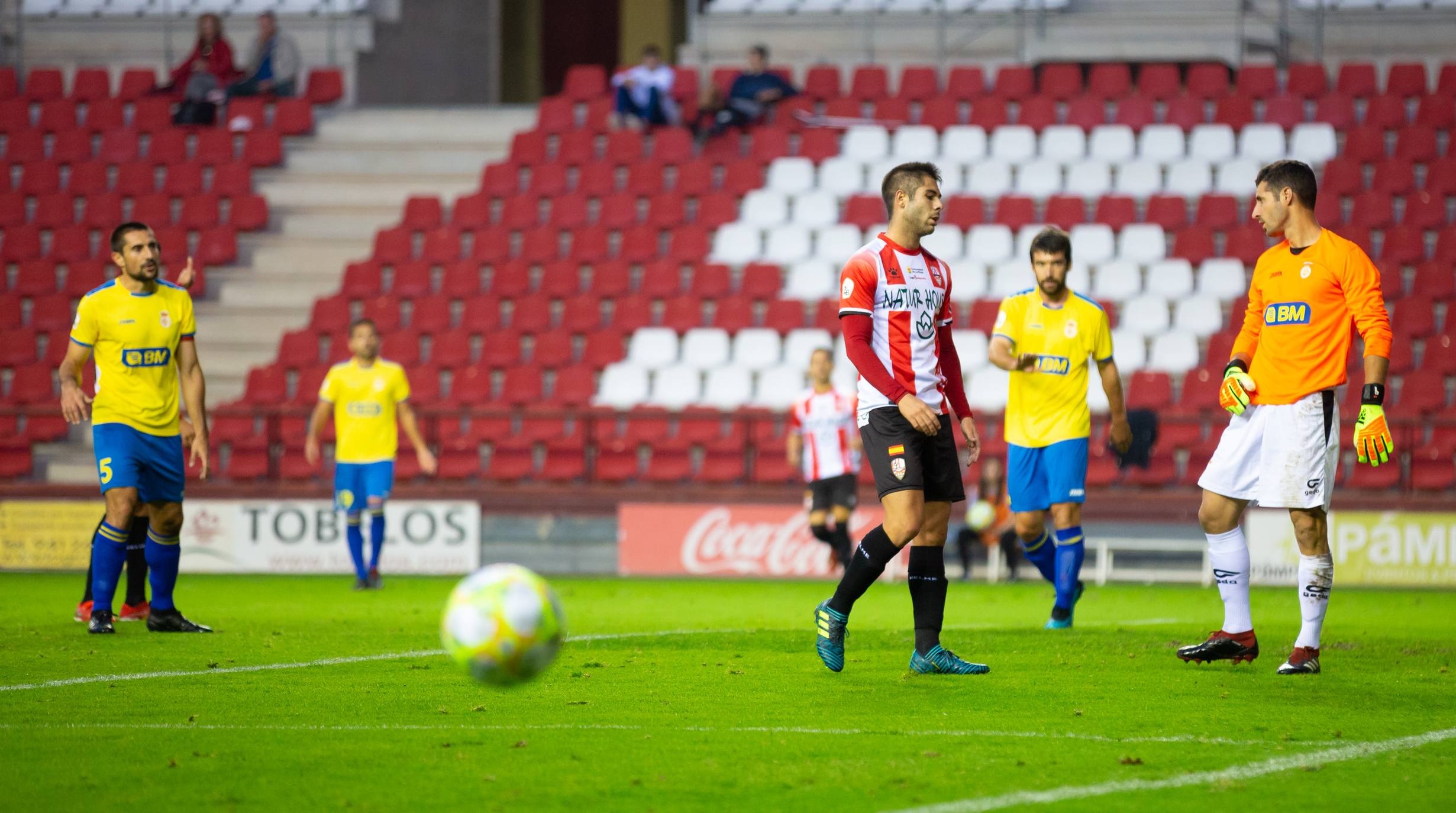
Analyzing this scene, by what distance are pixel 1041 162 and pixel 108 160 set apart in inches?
537

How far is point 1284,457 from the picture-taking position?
739 cm

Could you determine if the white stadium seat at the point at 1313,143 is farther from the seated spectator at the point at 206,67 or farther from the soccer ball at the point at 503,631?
the soccer ball at the point at 503,631

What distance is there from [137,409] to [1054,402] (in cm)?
549

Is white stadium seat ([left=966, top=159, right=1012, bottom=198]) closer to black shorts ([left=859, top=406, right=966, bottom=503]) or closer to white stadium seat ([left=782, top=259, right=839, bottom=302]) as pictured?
white stadium seat ([left=782, top=259, right=839, bottom=302])

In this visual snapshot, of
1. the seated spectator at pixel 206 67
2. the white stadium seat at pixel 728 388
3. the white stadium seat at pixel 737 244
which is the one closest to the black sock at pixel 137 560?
the white stadium seat at pixel 728 388

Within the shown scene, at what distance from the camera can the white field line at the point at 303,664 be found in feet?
23.3

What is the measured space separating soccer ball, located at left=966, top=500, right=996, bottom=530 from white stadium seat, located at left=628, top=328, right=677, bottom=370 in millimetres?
4559

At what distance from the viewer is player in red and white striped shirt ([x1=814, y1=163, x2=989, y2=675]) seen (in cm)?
709

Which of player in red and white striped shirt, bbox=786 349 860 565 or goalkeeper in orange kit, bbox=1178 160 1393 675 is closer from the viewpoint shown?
goalkeeper in orange kit, bbox=1178 160 1393 675

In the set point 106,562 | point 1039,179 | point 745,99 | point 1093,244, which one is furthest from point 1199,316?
point 106,562

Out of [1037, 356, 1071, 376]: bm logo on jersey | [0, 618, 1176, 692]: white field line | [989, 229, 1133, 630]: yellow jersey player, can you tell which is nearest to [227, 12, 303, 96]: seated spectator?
[0, 618, 1176, 692]: white field line

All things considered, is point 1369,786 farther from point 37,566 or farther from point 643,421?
point 37,566

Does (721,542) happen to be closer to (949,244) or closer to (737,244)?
(737,244)

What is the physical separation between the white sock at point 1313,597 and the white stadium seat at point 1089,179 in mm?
13513
